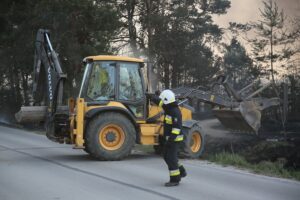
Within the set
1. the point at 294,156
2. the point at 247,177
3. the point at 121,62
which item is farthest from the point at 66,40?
the point at 247,177

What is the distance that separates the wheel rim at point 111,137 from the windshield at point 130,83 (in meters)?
0.88

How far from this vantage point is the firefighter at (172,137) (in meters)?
9.22

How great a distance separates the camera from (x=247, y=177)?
10.7 metres

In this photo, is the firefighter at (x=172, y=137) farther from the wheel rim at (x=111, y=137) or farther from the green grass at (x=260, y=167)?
the wheel rim at (x=111, y=137)

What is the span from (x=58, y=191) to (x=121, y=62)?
17.7 ft

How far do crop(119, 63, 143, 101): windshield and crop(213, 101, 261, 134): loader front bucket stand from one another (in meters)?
5.50

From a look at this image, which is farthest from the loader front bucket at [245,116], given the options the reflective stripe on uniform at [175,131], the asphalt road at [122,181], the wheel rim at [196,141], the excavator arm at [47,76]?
the reflective stripe on uniform at [175,131]

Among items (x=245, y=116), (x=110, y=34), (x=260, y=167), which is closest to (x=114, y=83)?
(x=260, y=167)

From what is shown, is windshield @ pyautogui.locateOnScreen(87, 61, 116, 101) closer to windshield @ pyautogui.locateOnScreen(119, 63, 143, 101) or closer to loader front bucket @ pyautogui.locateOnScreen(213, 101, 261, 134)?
windshield @ pyautogui.locateOnScreen(119, 63, 143, 101)

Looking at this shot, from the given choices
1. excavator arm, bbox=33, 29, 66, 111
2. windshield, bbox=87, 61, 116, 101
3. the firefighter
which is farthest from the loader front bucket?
the firefighter

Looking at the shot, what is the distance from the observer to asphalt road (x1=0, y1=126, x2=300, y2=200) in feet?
27.6

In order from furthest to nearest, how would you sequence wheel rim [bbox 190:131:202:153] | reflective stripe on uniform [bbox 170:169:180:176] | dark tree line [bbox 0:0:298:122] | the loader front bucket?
dark tree line [bbox 0:0:298:122] < the loader front bucket < wheel rim [bbox 190:131:202:153] < reflective stripe on uniform [bbox 170:169:180:176]

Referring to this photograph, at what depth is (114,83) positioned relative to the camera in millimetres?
13062

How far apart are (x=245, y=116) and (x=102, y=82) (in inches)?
262
